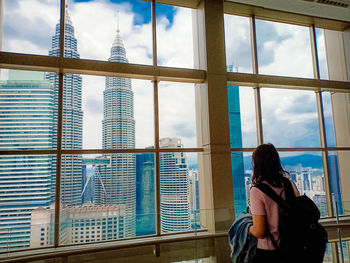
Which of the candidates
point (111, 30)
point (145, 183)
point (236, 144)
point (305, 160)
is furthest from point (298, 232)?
point (305, 160)

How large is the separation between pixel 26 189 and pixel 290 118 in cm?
598

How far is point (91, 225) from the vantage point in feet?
11.5

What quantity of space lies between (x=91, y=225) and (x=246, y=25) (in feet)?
18.2

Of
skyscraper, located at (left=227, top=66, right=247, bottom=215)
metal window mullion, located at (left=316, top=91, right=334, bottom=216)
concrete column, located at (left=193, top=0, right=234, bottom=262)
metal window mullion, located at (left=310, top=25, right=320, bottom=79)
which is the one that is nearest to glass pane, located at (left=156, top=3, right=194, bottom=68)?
concrete column, located at (left=193, top=0, right=234, bottom=262)

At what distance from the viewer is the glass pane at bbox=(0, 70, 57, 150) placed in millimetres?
4242

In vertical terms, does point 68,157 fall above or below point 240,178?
above

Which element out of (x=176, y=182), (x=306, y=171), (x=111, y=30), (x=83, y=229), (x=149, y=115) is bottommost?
(x=83, y=229)

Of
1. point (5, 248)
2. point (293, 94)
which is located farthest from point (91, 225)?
point (293, 94)

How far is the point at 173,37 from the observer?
539 cm

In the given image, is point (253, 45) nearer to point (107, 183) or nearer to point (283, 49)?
point (283, 49)

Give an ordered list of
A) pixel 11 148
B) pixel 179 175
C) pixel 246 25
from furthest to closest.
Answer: pixel 246 25 → pixel 179 175 → pixel 11 148

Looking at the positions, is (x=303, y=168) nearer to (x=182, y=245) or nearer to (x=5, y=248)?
(x=182, y=245)

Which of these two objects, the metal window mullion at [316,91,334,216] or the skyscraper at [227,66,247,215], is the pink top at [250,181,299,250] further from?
the metal window mullion at [316,91,334,216]

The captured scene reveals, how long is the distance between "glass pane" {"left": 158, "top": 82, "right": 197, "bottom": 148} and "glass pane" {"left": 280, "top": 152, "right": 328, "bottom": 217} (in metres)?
2.43
